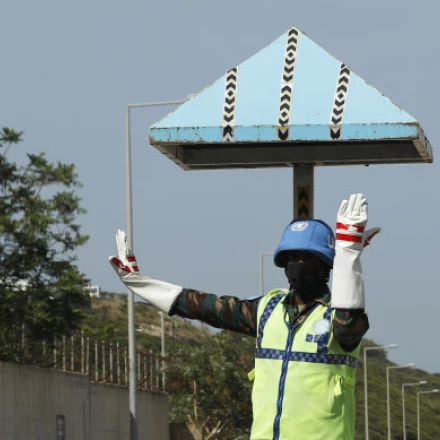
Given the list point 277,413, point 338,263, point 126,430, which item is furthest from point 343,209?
point 126,430

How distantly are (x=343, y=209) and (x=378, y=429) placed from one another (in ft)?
304

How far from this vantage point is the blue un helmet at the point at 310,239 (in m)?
7.08

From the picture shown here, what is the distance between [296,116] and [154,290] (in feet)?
3.75

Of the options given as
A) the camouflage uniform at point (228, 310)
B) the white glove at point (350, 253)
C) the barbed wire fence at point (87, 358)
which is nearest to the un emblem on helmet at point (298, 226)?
the camouflage uniform at point (228, 310)

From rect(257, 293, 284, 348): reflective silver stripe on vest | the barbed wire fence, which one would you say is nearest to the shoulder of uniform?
rect(257, 293, 284, 348): reflective silver stripe on vest

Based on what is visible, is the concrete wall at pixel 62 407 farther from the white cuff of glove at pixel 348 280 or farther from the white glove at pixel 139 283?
the white cuff of glove at pixel 348 280

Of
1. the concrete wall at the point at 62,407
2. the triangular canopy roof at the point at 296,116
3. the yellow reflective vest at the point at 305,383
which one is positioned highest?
the triangular canopy roof at the point at 296,116

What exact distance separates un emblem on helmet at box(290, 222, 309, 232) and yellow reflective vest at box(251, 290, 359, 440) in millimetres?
357

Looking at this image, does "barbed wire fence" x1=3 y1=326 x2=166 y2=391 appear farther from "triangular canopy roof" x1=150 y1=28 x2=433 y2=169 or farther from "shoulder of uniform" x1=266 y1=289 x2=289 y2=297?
"shoulder of uniform" x1=266 y1=289 x2=289 y2=297

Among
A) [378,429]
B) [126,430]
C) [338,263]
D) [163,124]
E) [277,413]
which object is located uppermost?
[163,124]

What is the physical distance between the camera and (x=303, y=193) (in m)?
8.33

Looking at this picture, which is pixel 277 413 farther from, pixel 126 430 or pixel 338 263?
pixel 126 430

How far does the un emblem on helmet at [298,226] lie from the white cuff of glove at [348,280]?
1.30 feet

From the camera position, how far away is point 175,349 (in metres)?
44.6
